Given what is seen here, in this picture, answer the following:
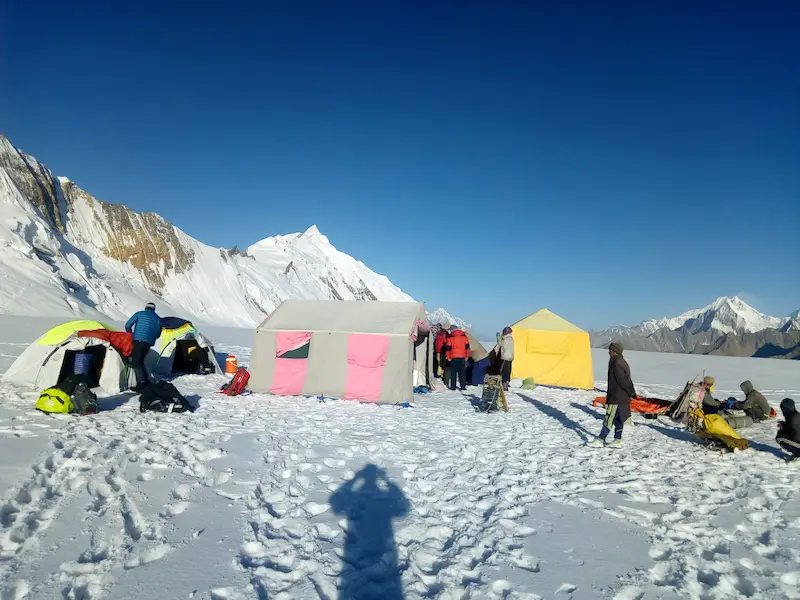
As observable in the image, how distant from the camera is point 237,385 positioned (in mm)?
10445

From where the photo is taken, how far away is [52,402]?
267 inches

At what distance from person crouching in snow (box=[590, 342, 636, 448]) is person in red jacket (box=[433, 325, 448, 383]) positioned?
20.5ft

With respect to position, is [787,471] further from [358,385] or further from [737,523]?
[358,385]

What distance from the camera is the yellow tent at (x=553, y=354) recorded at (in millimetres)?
14305

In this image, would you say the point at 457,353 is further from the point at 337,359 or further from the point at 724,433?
the point at 724,433

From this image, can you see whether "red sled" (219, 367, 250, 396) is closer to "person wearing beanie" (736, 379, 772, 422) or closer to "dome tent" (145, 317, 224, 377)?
"dome tent" (145, 317, 224, 377)

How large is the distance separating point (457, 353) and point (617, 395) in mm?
5700

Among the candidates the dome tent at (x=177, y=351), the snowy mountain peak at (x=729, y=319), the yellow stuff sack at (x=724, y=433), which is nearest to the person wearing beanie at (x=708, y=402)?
the yellow stuff sack at (x=724, y=433)

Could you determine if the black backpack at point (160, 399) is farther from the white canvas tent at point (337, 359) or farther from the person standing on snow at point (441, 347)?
the person standing on snow at point (441, 347)

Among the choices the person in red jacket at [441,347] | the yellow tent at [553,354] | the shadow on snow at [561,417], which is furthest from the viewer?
the yellow tent at [553,354]

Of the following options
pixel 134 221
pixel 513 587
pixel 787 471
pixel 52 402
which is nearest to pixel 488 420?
pixel 787 471

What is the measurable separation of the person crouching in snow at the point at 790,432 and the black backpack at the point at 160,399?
379 inches

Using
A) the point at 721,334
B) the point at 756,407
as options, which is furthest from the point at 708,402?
the point at 721,334

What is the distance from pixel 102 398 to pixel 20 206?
143ft
